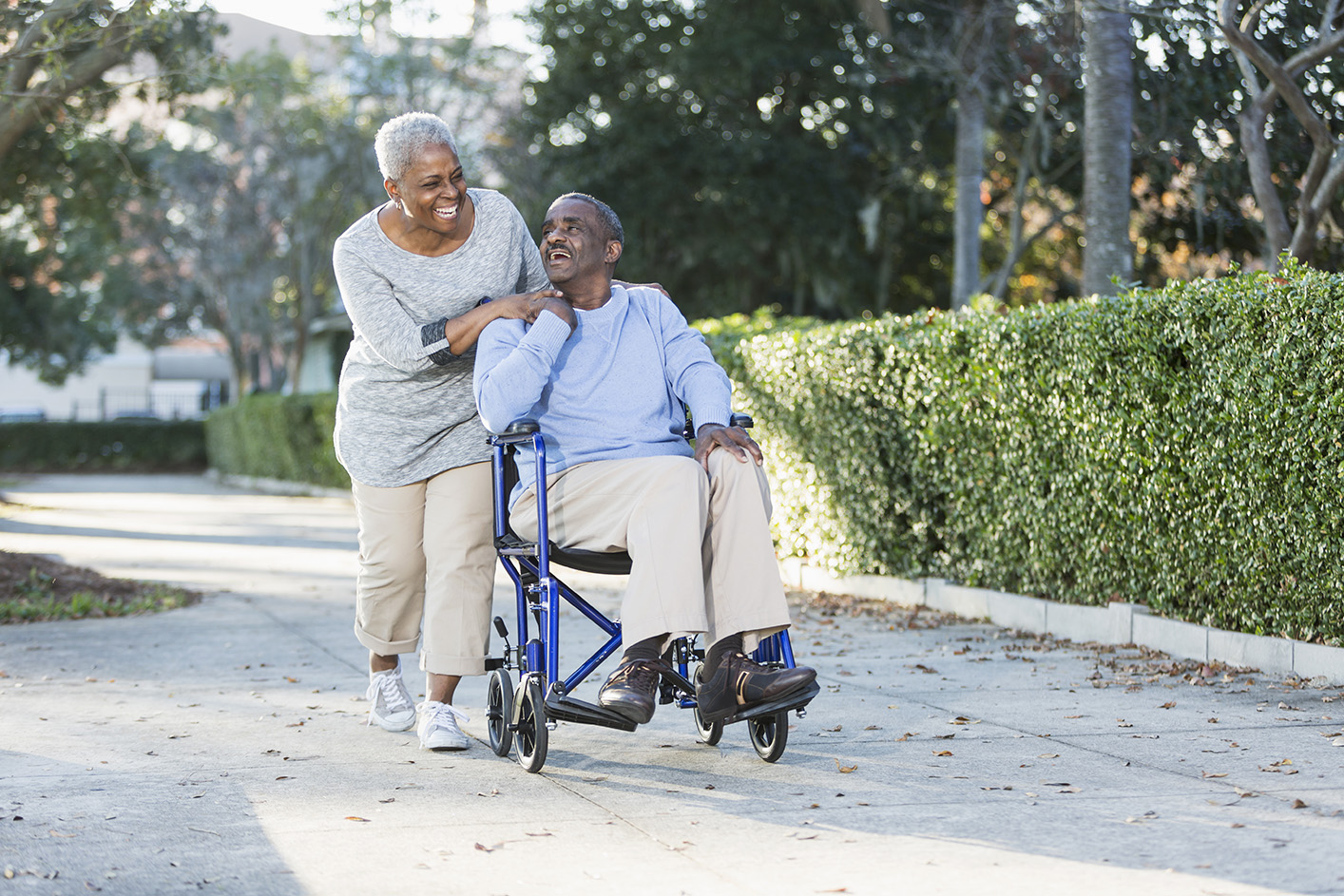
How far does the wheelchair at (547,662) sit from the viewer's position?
4.09m

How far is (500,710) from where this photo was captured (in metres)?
4.44

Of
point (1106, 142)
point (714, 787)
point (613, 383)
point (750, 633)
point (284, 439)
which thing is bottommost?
point (714, 787)

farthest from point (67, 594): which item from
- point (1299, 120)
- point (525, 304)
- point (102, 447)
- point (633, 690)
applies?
point (102, 447)

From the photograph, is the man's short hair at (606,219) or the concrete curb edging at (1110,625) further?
the concrete curb edging at (1110,625)

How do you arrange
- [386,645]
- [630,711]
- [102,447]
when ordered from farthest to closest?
1. [102,447]
2. [386,645]
3. [630,711]

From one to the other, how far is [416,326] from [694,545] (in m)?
1.23

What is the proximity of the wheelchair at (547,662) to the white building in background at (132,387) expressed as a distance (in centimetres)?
5982

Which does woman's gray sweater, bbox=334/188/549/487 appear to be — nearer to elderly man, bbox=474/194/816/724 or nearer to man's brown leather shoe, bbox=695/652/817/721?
elderly man, bbox=474/194/816/724

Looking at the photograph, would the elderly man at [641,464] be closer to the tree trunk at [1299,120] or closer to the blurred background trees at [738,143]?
the blurred background trees at [738,143]

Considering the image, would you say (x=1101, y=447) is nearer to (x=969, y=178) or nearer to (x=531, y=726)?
(x=531, y=726)

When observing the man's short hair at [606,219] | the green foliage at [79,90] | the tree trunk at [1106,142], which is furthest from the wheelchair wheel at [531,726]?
the tree trunk at [1106,142]

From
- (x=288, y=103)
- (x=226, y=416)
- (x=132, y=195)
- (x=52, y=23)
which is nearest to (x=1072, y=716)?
(x=52, y=23)

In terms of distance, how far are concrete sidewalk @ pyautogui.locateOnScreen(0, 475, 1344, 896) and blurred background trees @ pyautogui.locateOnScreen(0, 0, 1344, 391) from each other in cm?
272

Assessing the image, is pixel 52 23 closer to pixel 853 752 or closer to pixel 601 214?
pixel 601 214
